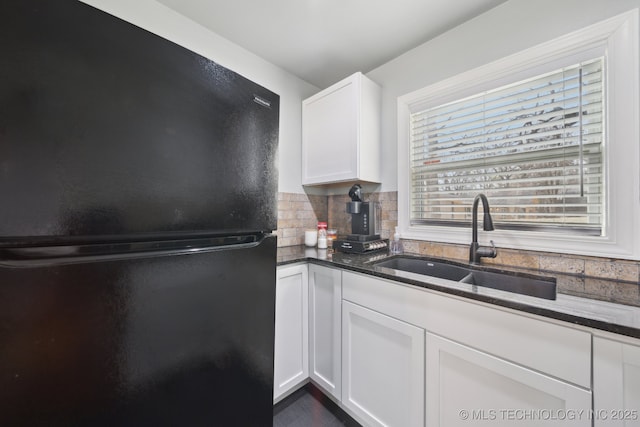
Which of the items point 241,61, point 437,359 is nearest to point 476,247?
point 437,359

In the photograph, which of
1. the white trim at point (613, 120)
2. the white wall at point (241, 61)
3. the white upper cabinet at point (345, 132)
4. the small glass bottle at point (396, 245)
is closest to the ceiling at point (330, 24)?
the white wall at point (241, 61)

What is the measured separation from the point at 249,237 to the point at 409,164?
139cm

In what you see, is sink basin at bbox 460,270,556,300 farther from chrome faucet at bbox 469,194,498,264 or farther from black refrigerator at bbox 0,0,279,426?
black refrigerator at bbox 0,0,279,426

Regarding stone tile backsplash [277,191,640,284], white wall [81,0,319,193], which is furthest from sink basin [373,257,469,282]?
white wall [81,0,319,193]

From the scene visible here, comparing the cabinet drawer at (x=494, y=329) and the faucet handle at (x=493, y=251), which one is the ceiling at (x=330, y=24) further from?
the cabinet drawer at (x=494, y=329)

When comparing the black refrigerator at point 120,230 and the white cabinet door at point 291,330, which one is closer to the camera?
the black refrigerator at point 120,230

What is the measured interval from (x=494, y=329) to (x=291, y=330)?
1.05 meters

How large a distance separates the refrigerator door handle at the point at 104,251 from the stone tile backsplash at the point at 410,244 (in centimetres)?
133

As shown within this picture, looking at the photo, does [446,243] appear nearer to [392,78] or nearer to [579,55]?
[579,55]

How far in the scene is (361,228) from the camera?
70.7 inches

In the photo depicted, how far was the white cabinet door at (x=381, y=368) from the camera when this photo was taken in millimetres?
1048

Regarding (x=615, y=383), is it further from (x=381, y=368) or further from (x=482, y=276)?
(x=381, y=368)

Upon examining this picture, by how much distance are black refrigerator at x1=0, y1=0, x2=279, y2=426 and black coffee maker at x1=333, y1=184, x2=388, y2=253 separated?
1.05 meters

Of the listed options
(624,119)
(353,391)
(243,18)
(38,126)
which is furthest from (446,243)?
(243,18)
